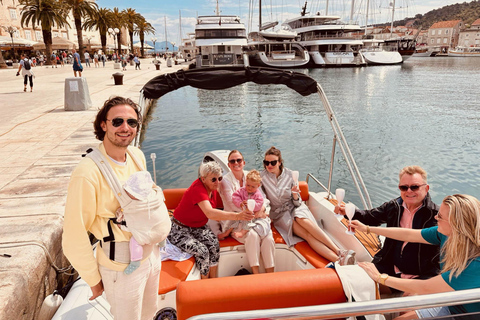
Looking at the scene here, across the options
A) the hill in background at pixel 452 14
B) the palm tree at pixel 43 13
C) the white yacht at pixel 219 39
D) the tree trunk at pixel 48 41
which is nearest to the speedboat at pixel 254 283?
the white yacht at pixel 219 39

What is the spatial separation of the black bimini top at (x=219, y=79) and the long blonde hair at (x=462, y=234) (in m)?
2.69

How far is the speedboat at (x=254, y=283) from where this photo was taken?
1541mm


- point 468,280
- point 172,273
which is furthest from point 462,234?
point 172,273

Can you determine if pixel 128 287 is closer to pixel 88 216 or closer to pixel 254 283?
pixel 88 216

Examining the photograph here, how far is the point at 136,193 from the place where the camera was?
5.73 feet

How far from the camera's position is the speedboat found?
5.06ft

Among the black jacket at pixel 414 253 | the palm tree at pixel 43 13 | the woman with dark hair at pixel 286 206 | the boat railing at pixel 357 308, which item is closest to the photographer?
the boat railing at pixel 357 308

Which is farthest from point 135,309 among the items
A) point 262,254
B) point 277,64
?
point 277,64

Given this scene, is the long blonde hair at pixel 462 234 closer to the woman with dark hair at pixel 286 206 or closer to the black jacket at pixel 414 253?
the black jacket at pixel 414 253

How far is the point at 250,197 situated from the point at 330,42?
44.3m

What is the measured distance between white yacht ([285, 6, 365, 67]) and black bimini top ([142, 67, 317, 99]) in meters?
39.9

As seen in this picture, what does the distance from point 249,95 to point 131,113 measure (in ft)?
72.5

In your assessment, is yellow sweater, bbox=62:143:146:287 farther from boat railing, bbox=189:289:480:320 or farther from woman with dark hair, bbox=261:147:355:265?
woman with dark hair, bbox=261:147:355:265

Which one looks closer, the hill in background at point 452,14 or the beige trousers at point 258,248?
the beige trousers at point 258,248
